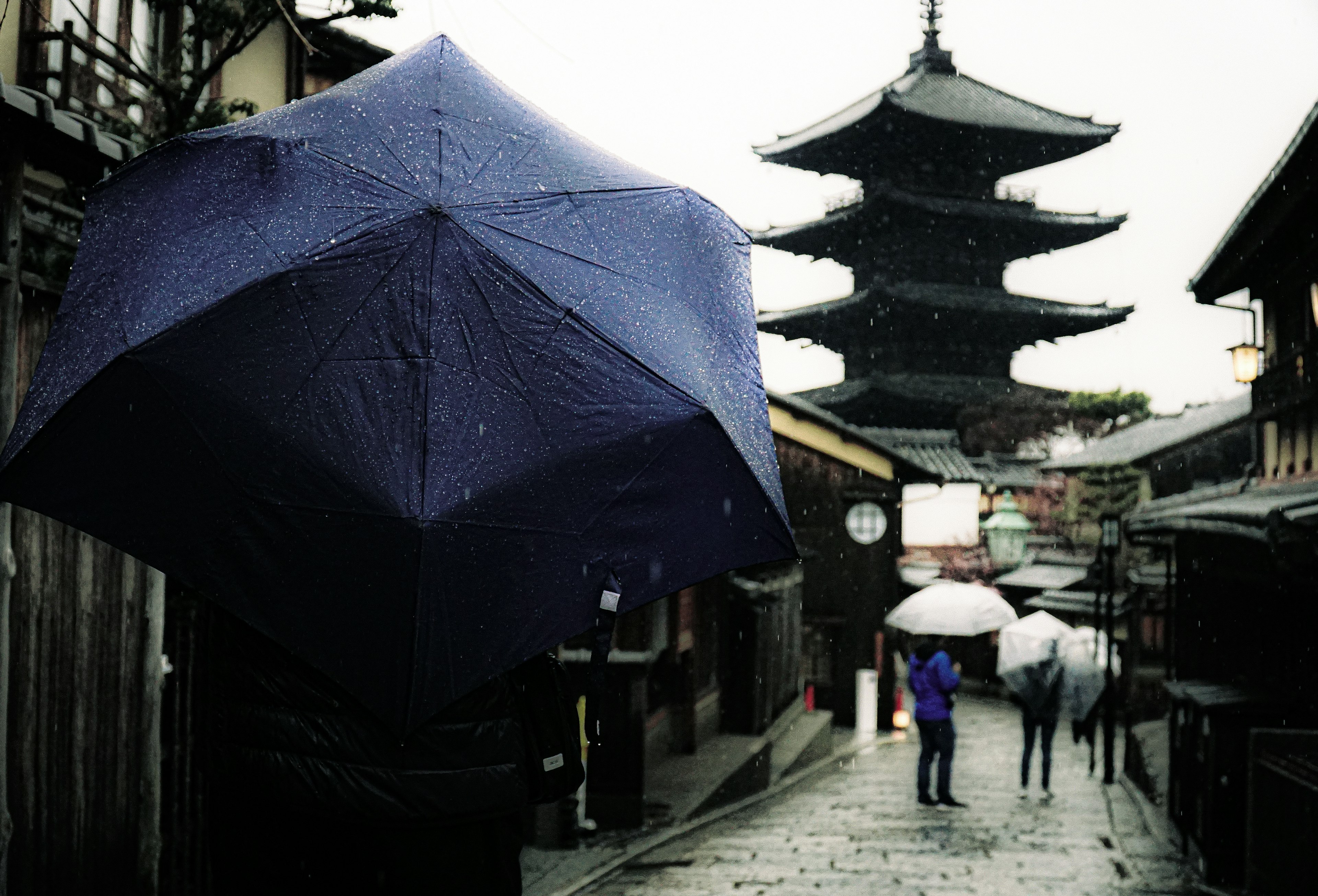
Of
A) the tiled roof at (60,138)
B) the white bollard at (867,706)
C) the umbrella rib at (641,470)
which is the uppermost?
the tiled roof at (60,138)

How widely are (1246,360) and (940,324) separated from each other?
1965cm

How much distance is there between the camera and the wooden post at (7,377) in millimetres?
4715

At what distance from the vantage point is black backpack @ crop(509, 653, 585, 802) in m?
2.37

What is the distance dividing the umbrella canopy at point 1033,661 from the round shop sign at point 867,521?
259 inches

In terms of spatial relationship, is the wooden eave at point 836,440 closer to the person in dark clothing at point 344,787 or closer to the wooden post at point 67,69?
the wooden post at point 67,69

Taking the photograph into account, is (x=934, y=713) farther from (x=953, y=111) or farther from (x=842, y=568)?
(x=953, y=111)

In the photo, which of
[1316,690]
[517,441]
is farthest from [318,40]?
[1316,690]

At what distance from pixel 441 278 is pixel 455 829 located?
1059 millimetres

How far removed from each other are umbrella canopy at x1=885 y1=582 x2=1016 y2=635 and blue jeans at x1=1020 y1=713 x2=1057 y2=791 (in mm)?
1876

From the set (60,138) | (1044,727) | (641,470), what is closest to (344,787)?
(641,470)

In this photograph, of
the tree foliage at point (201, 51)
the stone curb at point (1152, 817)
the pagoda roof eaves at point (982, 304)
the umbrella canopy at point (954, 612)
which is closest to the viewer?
the tree foliage at point (201, 51)

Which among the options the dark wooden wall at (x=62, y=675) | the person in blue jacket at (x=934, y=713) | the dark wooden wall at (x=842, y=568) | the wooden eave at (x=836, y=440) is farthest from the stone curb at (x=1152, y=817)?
Answer: the dark wooden wall at (x=62, y=675)

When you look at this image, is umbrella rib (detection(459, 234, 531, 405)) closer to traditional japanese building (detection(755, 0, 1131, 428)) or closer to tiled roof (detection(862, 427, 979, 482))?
tiled roof (detection(862, 427, 979, 482))

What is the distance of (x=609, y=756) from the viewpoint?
10555 millimetres
